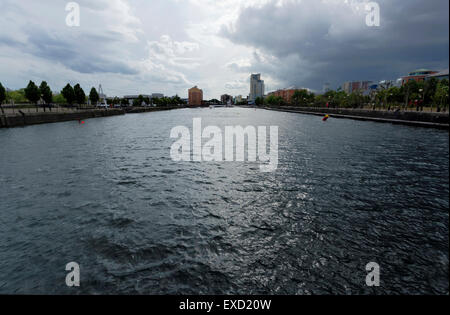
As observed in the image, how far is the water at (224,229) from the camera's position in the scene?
6.36m

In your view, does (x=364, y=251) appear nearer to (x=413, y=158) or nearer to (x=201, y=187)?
(x=201, y=187)

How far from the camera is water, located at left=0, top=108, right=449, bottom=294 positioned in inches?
250

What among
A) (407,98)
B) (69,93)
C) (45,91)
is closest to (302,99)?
(407,98)

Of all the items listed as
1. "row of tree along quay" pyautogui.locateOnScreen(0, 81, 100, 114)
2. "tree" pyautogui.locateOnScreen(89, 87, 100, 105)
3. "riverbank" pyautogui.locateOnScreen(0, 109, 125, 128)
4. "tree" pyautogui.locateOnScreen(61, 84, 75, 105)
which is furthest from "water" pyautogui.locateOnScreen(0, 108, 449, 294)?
"tree" pyautogui.locateOnScreen(89, 87, 100, 105)

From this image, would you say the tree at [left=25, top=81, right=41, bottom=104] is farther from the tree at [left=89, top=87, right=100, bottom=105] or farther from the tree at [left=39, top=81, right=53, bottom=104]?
the tree at [left=89, top=87, right=100, bottom=105]

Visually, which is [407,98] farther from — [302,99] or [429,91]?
[302,99]

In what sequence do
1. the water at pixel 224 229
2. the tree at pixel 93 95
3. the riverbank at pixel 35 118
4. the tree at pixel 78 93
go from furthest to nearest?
the tree at pixel 93 95 < the tree at pixel 78 93 < the riverbank at pixel 35 118 < the water at pixel 224 229

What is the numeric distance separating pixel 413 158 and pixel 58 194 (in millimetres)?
29508

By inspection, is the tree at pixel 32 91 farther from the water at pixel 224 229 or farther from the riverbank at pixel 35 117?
the water at pixel 224 229

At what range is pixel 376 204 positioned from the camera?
11.4 metres

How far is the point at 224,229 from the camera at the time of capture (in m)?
9.03

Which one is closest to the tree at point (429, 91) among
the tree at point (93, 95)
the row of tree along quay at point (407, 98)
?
the row of tree along quay at point (407, 98)

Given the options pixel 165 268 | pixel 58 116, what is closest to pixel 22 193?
pixel 165 268
